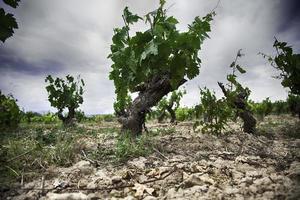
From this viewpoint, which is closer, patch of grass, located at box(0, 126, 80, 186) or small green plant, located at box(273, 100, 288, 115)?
patch of grass, located at box(0, 126, 80, 186)

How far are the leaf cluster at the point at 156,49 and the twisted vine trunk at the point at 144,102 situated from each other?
685mm

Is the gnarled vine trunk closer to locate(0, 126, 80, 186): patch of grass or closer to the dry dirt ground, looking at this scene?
locate(0, 126, 80, 186): patch of grass

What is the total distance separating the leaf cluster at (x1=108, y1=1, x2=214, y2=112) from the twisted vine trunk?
0.68m

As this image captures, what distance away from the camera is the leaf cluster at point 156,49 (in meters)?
4.60

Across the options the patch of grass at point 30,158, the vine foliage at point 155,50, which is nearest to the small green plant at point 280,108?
→ the vine foliage at point 155,50

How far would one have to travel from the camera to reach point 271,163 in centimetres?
342

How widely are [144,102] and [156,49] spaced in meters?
1.83

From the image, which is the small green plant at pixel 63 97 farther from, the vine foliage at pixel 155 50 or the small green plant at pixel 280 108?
the small green plant at pixel 280 108

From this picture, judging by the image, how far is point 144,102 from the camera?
234 inches

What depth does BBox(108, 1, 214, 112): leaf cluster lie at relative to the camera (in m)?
4.60

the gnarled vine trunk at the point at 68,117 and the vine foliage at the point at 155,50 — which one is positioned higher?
the vine foliage at the point at 155,50

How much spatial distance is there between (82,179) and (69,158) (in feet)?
2.63

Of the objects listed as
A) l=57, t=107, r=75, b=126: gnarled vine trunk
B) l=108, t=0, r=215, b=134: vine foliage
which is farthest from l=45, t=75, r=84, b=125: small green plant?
l=108, t=0, r=215, b=134: vine foliage

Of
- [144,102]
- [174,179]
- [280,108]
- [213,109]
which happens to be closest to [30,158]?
[174,179]
